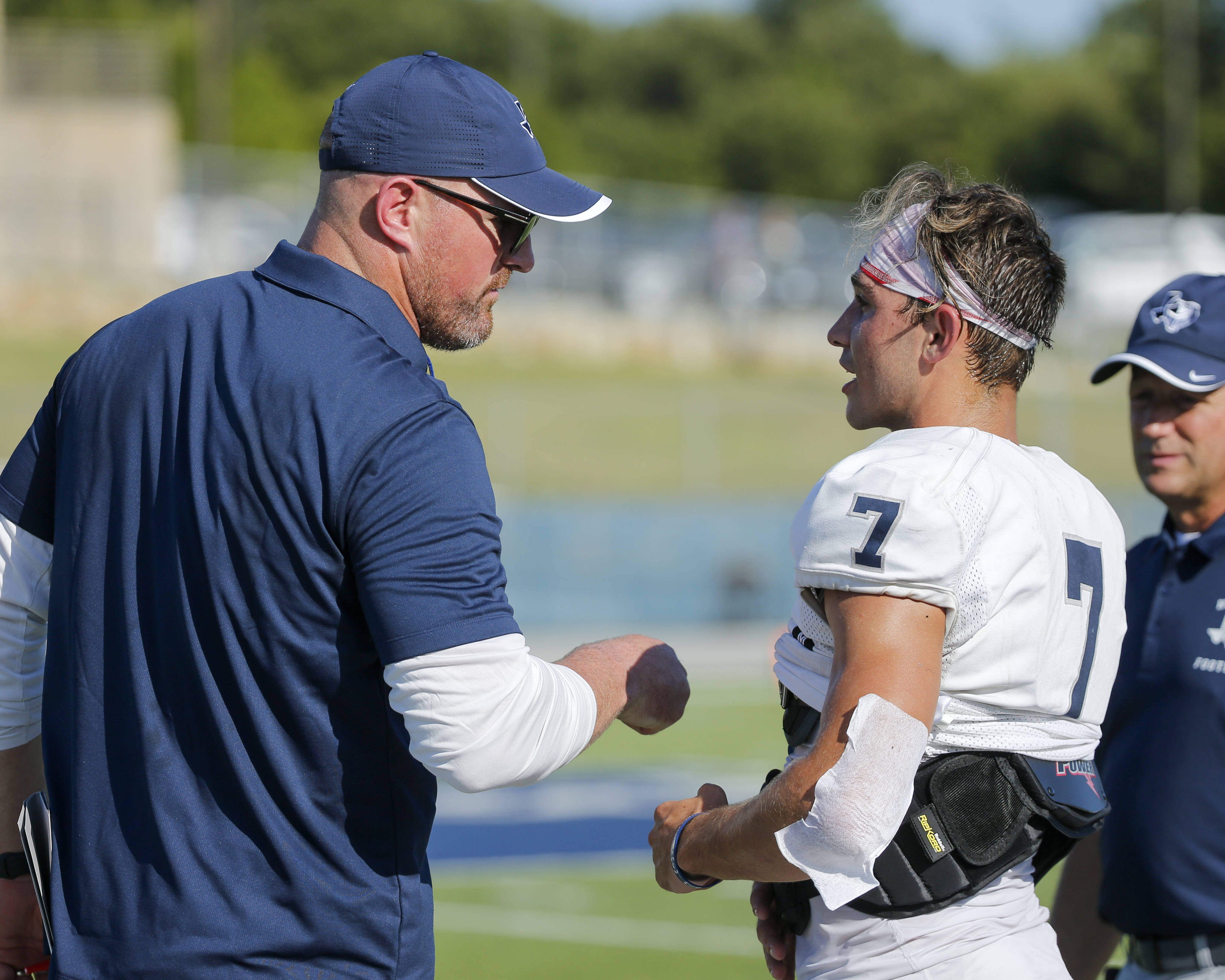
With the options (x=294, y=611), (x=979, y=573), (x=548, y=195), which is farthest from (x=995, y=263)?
(x=294, y=611)

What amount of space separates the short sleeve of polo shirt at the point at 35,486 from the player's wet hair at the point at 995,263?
1515 millimetres

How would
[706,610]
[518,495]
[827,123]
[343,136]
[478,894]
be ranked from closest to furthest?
[343,136] → [478,894] → [706,610] → [518,495] → [827,123]

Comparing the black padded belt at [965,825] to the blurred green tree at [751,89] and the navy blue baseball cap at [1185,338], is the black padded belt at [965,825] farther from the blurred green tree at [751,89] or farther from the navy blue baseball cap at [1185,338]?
the blurred green tree at [751,89]

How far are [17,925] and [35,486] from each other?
2.69 ft

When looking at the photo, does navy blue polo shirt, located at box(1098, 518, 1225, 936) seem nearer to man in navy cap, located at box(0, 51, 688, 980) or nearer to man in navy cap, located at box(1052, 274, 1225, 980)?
man in navy cap, located at box(1052, 274, 1225, 980)

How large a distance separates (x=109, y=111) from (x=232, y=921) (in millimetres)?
29754

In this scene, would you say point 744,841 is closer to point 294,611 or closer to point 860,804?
point 860,804

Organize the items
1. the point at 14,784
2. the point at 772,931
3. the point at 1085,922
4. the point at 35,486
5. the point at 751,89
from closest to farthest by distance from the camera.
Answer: the point at 772,931 → the point at 35,486 → the point at 14,784 → the point at 1085,922 → the point at 751,89

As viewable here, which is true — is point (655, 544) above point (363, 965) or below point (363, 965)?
below

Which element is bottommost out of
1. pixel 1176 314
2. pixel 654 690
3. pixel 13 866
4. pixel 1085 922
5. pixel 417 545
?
pixel 1085 922

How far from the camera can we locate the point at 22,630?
2.61m

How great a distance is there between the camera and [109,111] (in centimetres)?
2908

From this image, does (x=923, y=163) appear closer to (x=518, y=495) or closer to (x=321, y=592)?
(x=321, y=592)

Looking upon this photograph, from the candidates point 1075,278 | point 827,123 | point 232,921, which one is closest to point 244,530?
point 232,921
